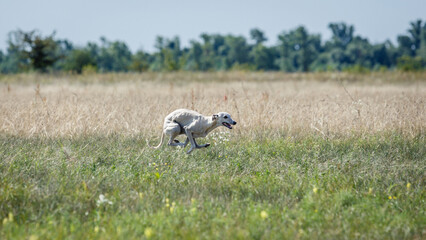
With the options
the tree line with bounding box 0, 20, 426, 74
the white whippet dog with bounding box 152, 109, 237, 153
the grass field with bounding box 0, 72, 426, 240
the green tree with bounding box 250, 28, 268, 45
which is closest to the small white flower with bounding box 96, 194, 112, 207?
the grass field with bounding box 0, 72, 426, 240

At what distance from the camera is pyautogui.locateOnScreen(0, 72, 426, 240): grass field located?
3.38 meters

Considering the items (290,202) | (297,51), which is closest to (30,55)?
(290,202)

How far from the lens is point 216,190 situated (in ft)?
→ 14.1

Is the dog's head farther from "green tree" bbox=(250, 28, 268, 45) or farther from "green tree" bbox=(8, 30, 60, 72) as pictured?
"green tree" bbox=(250, 28, 268, 45)

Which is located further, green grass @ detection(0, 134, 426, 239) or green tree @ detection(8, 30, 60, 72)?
green tree @ detection(8, 30, 60, 72)

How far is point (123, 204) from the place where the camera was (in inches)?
152

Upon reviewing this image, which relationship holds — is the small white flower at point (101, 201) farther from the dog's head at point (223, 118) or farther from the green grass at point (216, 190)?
the dog's head at point (223, 118)

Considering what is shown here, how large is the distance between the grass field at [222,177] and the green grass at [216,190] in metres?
0.02

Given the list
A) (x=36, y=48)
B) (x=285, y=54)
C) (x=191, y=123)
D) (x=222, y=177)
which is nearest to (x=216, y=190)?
(x=222, y=177)

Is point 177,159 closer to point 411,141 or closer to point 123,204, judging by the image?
point 123,204

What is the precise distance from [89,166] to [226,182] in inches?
75.3

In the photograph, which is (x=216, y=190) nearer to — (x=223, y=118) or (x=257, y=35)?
(x=223, y=118)

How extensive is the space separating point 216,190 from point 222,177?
413mm

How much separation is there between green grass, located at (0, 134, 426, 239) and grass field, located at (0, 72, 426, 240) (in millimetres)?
16
